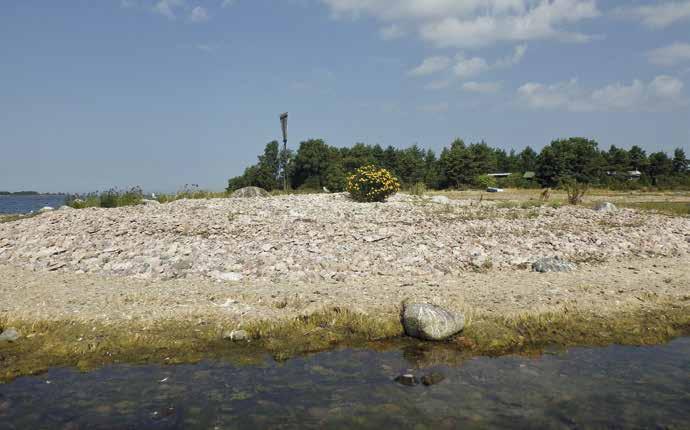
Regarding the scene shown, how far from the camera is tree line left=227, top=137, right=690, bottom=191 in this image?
68.8 m

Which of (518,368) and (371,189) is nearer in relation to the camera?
(518,368)

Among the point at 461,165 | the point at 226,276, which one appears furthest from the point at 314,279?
the point at 461,165

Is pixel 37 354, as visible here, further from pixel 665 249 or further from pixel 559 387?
pixel 665 249

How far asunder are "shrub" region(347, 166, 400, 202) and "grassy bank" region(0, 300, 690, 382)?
1475cm

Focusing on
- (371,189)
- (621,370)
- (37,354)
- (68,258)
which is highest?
(371,189)

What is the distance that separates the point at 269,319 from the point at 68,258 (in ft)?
25.8

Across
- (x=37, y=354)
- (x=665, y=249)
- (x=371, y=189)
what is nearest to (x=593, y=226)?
(x=665, y=249)

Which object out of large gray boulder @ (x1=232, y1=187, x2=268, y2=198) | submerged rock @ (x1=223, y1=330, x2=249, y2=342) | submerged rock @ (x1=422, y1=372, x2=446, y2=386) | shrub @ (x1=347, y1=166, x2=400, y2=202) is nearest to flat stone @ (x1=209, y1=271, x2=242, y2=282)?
submerged rock @ (x1=223, y1=330, x2=249, y2=342)

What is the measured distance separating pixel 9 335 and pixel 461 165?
240ft

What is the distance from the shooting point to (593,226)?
17.2 meters

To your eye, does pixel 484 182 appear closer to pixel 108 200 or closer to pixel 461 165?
pixel 461 165

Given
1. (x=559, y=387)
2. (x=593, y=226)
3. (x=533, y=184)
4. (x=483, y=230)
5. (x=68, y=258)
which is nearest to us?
(x=559, y=387)

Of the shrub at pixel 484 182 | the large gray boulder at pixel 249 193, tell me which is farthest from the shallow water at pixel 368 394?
the shrub at pixel 484 182

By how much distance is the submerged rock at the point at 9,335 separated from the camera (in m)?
7.99
